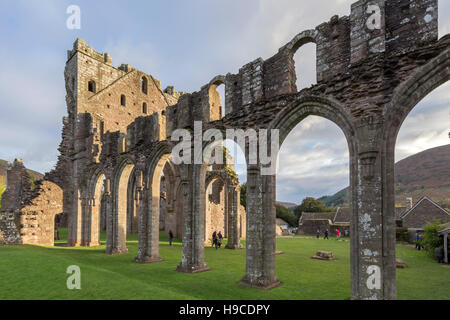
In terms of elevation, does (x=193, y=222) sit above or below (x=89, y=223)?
above

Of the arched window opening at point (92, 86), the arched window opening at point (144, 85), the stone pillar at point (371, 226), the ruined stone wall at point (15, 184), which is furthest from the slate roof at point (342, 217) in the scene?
the ruined stone wall at point (15, 184)

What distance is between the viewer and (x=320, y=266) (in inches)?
438

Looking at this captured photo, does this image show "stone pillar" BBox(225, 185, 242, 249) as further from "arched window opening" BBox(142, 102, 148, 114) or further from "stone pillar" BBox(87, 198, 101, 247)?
"arched window opening" BBox(142, 102, 148, 114)

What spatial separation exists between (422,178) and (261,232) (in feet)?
453

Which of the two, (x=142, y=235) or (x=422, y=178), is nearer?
(x=142, y=235)

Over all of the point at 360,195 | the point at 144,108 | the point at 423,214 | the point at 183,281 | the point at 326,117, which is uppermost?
the point at 144,108

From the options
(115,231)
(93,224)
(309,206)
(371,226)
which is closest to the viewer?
(371,226)

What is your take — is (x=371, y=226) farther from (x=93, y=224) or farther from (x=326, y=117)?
(x=93, y=224)

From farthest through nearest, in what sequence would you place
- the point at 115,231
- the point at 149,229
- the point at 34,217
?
the point at 34,217, the point at 115,231, the point at 149,229

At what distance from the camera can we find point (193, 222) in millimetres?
10344

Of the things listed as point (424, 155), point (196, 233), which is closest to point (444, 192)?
point (424, 155)

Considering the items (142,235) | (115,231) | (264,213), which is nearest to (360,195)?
(264,213)

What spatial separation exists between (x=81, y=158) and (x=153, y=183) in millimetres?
9955

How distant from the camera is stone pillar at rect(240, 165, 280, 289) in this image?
26.0 ft
